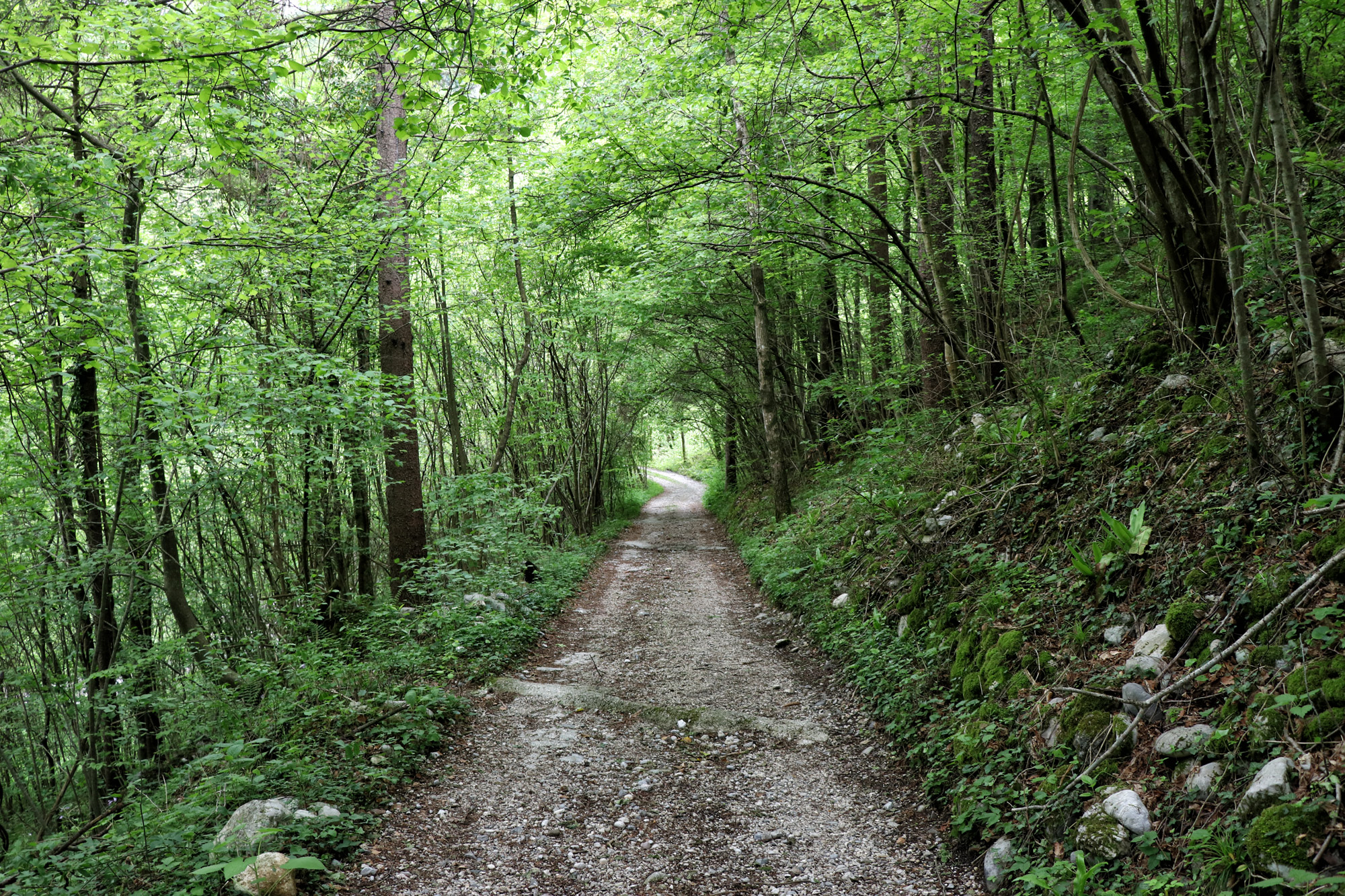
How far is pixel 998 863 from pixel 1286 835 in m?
1.11

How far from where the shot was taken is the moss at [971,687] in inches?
165

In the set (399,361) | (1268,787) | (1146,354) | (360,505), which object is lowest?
(1268,787)

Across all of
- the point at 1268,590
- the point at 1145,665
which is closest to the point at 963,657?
the point at 1145,665

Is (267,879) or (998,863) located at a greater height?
(267,879)

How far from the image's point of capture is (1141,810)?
271 cm

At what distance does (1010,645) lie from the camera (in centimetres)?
416

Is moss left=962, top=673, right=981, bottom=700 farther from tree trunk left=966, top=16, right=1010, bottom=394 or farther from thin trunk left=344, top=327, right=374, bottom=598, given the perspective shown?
thin trunk left=344, top=327, right=374, bottom=598

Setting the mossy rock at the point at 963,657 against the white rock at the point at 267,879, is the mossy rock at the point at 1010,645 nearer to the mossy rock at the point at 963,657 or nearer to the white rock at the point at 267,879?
the mossy rock at the point at 963,657

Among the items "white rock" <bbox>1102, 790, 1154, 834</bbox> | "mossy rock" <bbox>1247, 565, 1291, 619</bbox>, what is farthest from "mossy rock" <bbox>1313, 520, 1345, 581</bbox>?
"white rock" <bbox>1102, 790, 1154, 834</bbox>

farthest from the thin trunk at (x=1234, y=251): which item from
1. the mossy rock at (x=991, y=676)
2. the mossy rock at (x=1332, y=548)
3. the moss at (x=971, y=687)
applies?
the moss at (x=971, y=687)

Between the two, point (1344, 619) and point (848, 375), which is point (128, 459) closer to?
point (1344, 619)

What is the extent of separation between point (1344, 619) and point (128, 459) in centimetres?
791

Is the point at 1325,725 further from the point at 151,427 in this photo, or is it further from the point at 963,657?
the point at 151,427

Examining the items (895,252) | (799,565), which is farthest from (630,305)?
(799,565)
